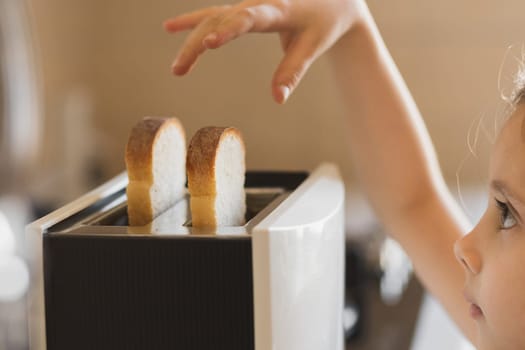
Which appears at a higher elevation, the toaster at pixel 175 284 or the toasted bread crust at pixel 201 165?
the toasted bread crust at pixel 201 165

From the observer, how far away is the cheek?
686 millimetres

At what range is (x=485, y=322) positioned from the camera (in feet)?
2.38

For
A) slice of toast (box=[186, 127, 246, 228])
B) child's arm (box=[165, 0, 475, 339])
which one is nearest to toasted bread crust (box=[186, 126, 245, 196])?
slice of toast (box=[186, 127, 246, 228])

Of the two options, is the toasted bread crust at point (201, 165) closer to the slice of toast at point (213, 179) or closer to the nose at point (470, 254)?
the slice of toast at point (213, 179)

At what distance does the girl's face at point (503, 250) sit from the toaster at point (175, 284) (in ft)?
0.51

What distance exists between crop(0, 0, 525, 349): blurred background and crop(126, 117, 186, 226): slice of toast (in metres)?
0.77

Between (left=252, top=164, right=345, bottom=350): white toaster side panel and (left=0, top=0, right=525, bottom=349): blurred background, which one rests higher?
(left=0, top=0, right=525, bottom=349): blurred background

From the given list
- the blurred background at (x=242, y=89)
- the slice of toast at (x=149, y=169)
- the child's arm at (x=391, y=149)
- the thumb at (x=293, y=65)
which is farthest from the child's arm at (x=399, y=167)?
the blurred background at (x=242, y=89)

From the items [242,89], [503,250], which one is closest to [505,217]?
[503,250]

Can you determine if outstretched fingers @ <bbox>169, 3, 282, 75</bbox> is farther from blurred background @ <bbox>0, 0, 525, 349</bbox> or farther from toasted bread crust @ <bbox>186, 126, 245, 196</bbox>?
blurred background @ <bbox>0, 0, 525, 349</bbox>

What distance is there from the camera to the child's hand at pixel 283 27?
65cm

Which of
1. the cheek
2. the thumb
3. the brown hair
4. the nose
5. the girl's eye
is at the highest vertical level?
the thumb

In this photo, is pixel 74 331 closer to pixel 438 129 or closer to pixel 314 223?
pixel 314 223

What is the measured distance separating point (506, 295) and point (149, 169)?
0.29 m
